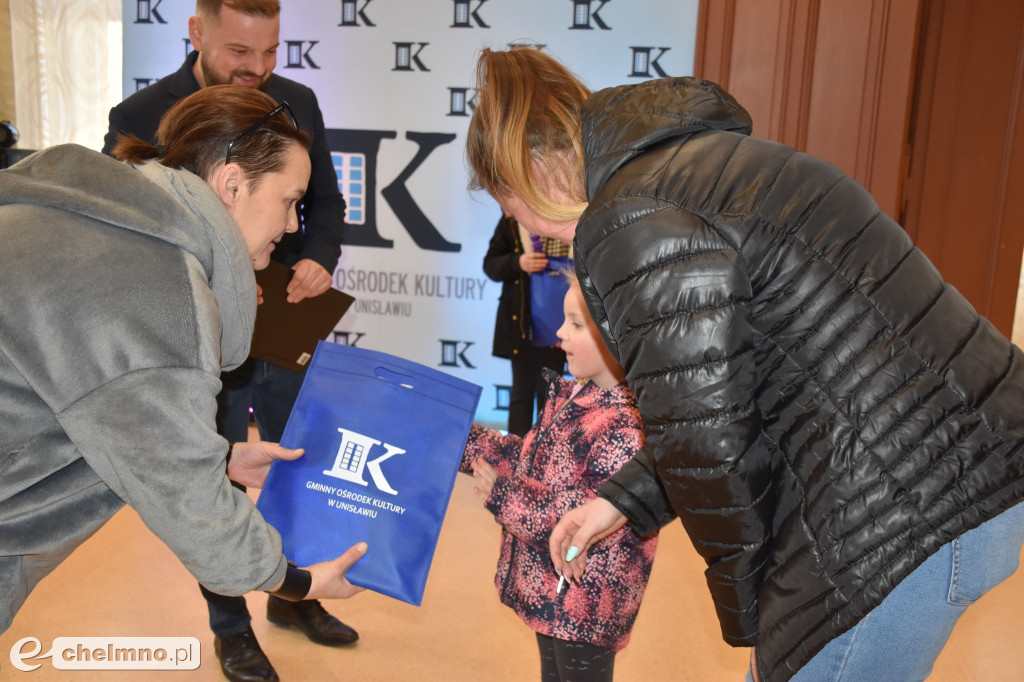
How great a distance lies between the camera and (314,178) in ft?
9.23

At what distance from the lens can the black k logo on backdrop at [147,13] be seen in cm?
467

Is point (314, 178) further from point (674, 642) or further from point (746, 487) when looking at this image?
point (746, 487)

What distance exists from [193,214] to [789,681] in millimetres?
1080

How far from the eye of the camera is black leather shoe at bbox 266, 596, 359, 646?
8.78 ft

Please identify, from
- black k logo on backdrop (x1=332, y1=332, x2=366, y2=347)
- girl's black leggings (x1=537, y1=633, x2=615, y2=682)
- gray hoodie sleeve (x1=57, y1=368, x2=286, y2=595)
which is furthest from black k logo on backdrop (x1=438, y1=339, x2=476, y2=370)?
gray hoodie sleeve (x1=57, y1=368, x2=286, y2=595)

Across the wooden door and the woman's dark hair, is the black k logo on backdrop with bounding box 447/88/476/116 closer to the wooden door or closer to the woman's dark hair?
the wooden door

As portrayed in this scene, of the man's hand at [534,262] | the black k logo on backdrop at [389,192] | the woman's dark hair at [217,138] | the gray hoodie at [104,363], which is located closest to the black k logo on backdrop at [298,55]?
the black k logo on backdrop at [389,192]

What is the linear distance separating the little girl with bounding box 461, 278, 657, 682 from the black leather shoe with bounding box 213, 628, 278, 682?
41.8 inches

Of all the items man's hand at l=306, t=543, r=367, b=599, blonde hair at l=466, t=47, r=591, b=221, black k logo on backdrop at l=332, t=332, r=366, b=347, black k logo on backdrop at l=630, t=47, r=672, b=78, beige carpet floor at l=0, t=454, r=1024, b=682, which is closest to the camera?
blonde hair at l=466, t=47, r=591, b=221

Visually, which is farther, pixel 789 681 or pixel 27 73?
pixel 27 73

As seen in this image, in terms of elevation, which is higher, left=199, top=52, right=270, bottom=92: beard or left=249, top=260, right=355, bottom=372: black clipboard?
left=199, top=52, right=270, bottom=92: beard

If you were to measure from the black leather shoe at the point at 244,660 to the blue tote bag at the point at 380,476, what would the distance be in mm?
1048

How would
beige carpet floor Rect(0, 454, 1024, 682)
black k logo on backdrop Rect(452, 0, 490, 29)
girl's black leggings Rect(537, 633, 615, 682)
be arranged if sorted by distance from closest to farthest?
girl's black leggings Rect(537, 633, 615, 682)
beige carpet floor Rect(0, 454, 1024, 682)
black k logo on backdrop Rect(452, 0, 490, 29)

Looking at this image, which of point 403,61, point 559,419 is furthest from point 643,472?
point 403,61
